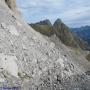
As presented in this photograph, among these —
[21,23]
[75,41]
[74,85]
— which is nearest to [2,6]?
[21,23]

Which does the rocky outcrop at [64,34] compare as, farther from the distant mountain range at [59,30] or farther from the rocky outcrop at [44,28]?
the rocky outcrop at [44,28]

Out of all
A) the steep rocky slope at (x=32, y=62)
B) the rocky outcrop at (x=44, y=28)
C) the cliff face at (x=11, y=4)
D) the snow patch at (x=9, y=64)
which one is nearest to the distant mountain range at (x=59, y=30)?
the rocky outcrop at (x=44, y=28)

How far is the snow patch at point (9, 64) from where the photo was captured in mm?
56188

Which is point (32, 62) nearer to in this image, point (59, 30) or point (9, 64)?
point (9, 64)

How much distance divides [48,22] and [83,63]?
82.5ft

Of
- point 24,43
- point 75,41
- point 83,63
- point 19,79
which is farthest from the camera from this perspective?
point 75,41

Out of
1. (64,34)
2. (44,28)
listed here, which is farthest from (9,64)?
(64,34)

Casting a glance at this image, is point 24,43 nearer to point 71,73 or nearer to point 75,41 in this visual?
point 71,73

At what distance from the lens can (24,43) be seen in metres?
64.9

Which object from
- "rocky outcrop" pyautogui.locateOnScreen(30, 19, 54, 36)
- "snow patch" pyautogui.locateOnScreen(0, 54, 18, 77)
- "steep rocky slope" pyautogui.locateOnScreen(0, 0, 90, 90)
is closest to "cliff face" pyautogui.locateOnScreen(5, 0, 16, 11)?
"steep rocky slope" pyautogui.locateOnScreen(0, 0, 90, 90)

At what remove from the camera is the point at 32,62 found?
2436 inches

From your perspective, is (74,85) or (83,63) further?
(83,63)

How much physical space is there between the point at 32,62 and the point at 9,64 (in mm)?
5459

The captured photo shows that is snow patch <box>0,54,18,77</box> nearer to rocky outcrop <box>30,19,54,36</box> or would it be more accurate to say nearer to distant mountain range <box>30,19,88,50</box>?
rocky outcrop <box>30,19,54,36</box>
